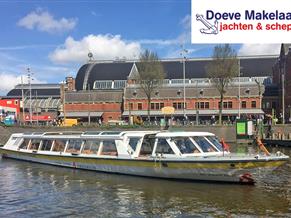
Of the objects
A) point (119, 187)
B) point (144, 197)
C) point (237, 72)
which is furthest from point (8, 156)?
point (237, 72)

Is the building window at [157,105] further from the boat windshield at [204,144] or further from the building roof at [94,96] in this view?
the boat windshield at [204,144]

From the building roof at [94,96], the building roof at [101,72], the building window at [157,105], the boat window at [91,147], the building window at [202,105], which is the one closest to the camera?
the boat window at [91,147]

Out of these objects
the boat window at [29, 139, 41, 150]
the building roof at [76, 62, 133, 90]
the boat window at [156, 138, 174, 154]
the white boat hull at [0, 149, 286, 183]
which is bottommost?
the white boat hull at [0, 149, 286, 183]

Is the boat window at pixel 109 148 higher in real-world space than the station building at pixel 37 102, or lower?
lower

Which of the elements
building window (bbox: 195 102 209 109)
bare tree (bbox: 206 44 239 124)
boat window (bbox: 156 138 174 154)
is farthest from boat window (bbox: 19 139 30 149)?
building window (bbox: 195 102 209 109)

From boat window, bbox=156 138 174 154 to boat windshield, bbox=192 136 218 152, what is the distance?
5.94 ft

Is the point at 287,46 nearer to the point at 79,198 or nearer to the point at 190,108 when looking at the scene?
the point at 190,108

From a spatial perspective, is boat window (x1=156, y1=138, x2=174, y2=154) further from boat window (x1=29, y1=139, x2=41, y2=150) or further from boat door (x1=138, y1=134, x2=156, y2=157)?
boat window (x1=29, y1=139, x2=41, y2=150)

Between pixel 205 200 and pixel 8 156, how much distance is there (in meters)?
30.4

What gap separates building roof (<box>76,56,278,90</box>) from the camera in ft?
445

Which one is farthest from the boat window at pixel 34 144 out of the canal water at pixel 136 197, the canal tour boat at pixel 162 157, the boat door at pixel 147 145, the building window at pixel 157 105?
the building window at pixel 157 105

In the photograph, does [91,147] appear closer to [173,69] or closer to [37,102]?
[173,69]

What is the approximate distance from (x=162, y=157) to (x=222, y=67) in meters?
62.2

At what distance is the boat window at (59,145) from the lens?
3885cm
